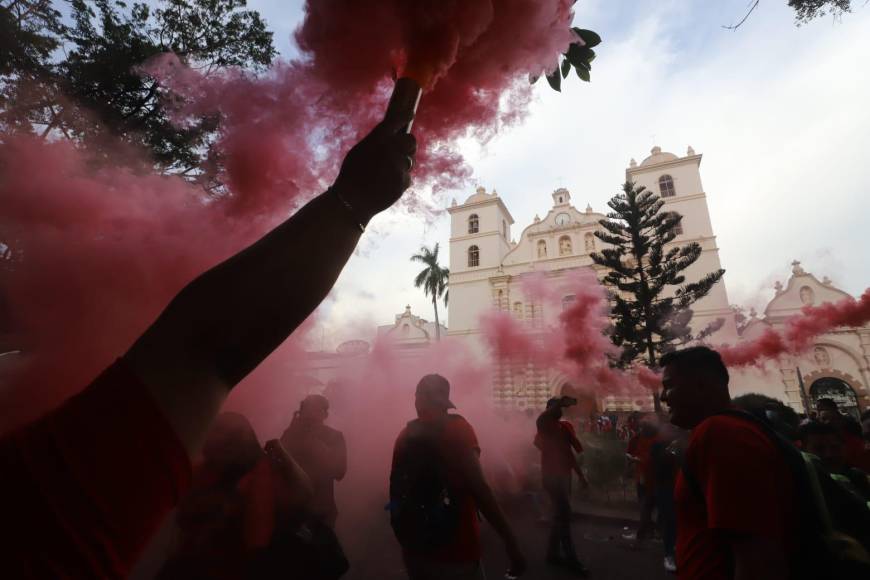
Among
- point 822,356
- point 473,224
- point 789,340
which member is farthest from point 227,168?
point 473,224

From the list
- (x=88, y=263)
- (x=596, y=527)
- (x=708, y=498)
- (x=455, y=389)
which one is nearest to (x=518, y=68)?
(x=708, y=498)

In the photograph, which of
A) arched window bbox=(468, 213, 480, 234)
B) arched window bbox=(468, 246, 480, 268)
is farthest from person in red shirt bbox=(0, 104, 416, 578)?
arched window bbox=(468, 213, 480, 234)

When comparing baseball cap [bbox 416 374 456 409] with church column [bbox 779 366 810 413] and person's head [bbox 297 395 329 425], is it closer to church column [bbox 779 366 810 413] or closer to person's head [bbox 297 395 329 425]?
person's head [bbox 297 395 329 425]

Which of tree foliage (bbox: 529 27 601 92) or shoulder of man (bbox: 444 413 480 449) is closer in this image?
tree foliage (bbox: 529 27 601 92)

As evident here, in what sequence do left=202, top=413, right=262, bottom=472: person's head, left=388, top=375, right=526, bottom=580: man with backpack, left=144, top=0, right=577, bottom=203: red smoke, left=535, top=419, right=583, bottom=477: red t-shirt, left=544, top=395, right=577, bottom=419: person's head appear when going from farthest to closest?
left=544, top=395, right=577, bottom=419: person's head
left=535, top=419, right=583, bottom=477: red t-shirt
left=388, top=375, right=526, bottom=580: man with backpack
left=202, top=413, right=262, bottom=472: person's head
left=144, top=0, right=577, bottom=203: red smoke

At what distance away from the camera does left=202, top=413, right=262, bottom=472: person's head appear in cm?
270

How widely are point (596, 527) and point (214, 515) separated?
8080 mm

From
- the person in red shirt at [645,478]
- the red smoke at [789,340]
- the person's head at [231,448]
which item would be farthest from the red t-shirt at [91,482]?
the red smoke at [789,340]

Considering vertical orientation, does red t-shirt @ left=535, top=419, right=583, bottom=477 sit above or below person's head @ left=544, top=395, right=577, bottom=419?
below

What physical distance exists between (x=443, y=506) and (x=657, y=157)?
3189 centimetres

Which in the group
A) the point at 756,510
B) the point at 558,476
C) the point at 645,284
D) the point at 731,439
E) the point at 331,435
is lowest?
the point at 558,476

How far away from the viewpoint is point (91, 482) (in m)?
0.45

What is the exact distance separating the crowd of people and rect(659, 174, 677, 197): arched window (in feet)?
87.5

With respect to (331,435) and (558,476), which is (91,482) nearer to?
(331,435)
